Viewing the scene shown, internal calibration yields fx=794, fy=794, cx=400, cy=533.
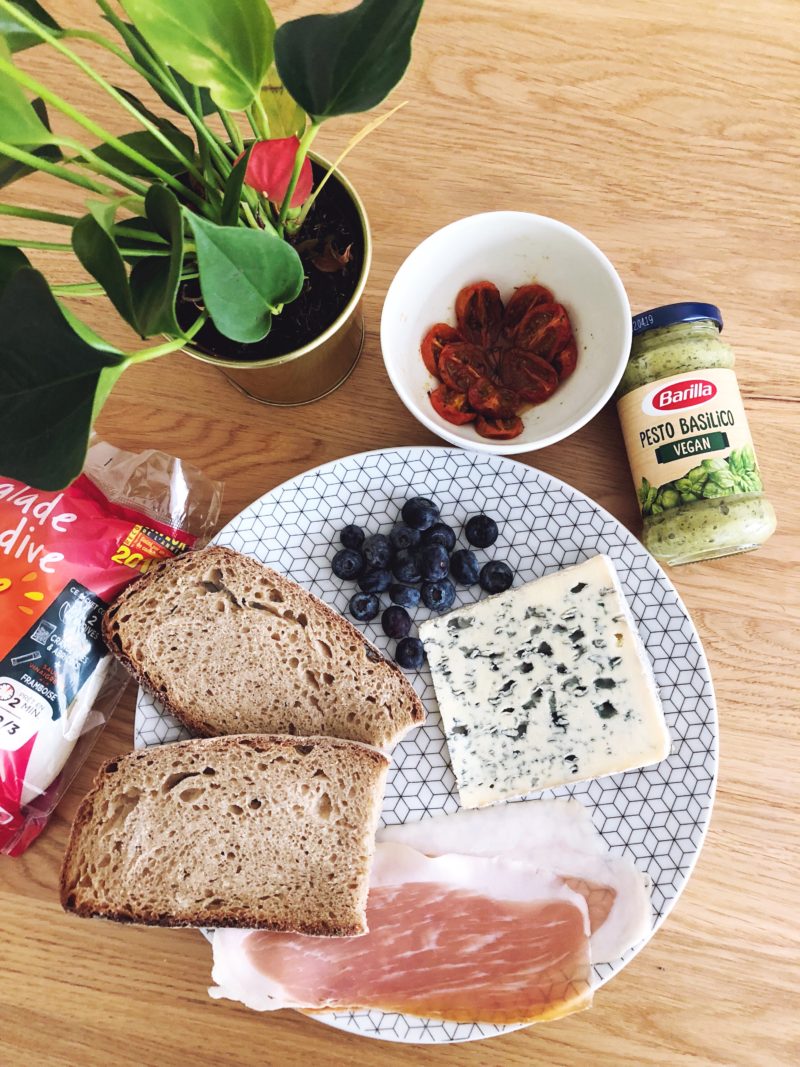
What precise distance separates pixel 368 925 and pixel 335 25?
117 centimetres

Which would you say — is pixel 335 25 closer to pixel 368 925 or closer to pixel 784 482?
pixel 784 482

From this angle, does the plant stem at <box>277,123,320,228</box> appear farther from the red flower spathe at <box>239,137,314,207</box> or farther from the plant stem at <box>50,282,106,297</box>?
the plant stem at <box>50,282,106,297</box>

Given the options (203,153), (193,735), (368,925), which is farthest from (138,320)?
(368,925)

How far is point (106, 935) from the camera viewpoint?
1.23 metres

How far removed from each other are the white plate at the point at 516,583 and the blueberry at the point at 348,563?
32 mm

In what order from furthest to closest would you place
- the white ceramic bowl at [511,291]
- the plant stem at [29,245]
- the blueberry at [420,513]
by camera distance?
the blueberry at [420,513], the white ceramic bowl at [511,291], the plant stem at [29,245]

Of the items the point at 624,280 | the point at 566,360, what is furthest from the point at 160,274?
the point at 624,280

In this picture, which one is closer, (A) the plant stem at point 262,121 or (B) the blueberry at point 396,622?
(A) the plant stem at point 262,121

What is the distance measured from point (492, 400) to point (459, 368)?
0.07 m

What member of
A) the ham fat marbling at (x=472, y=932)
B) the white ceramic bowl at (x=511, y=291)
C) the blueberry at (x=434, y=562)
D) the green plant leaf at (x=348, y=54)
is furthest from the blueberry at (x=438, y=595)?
the green plant leaf at (x=348, y=54)

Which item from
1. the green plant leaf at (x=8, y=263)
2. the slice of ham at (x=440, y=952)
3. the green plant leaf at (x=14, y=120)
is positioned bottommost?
the slice of ham at (x=440, y=952)

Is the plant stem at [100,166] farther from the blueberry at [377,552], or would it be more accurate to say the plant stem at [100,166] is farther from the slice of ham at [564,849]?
the slice of ham at [564,849]

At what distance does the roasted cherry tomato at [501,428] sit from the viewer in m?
1.14

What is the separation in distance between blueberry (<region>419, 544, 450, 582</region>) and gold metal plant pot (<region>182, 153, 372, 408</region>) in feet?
1.00
